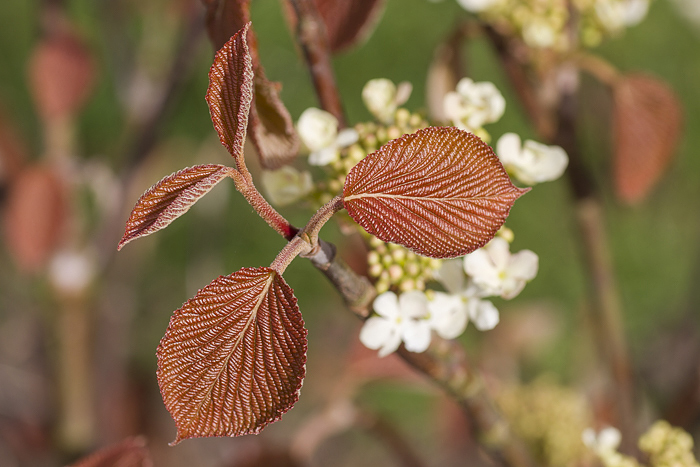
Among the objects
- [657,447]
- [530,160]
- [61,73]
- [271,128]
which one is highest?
[61,73]

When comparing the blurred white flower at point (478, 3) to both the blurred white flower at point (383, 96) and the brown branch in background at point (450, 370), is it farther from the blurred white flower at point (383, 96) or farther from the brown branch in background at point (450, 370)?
the brown branch in background at point (450, 370)

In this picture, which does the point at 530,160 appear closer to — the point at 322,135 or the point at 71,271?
the point at 322,135

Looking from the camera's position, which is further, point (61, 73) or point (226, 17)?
point (61, 73)

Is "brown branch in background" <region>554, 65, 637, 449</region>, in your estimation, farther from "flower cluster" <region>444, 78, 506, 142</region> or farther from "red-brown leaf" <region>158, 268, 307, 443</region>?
"red-brown leaf" <region>158, 268, 307, 443</region>

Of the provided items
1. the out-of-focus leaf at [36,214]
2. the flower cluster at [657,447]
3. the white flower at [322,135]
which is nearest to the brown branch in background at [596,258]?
the flower cluster at [657,447]

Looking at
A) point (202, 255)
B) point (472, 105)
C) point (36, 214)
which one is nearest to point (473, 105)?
point (472, 105)
